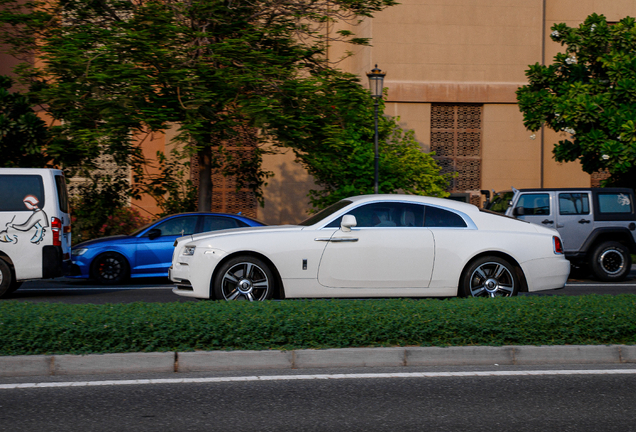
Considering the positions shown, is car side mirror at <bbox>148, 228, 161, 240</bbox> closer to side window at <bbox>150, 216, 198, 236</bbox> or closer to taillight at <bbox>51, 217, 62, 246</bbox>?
side window at <bbox>150, 216, 198, 236</bbox>

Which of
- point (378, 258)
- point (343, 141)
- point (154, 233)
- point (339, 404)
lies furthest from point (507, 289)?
point (343, 141)

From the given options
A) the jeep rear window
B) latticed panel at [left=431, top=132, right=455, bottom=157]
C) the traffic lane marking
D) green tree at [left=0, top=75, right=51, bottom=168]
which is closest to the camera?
the traffic lane marking

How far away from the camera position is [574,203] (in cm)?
1366

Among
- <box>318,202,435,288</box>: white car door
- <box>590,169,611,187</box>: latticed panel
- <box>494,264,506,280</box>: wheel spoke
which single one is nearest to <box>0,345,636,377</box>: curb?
<box>318,202,435,288</box>: white car door

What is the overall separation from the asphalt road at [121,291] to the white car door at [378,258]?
9.64 ft

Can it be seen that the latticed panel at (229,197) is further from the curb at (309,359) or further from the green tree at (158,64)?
the curb at (309,359)

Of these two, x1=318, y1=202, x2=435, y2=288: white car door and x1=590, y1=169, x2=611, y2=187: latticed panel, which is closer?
x1=318, y1=202, x2=435, y2=288: white car door

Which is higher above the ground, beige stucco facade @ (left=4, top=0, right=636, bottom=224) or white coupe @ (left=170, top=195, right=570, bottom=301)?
beige stucco facade @ (left=4, top=0, right=636, bottom=224)

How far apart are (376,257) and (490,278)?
161cm

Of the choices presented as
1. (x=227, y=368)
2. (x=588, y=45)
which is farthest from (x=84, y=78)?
(x=588, y=45)

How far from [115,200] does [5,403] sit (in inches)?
548

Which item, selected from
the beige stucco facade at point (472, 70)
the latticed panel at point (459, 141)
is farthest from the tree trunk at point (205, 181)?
the latticed panel at point (459, 141)

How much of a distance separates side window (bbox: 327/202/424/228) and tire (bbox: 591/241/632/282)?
22.0ft

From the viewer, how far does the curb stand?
568 cm
